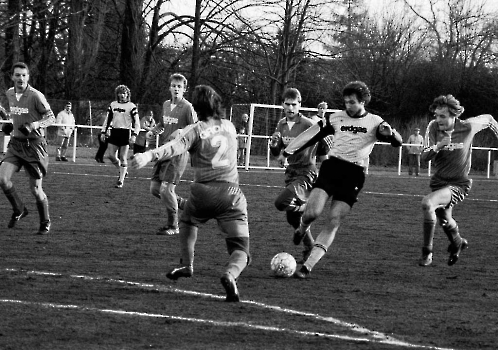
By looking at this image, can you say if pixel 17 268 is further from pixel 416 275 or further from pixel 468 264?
pixel 468 264

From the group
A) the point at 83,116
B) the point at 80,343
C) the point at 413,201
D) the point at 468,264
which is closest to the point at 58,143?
the point at 83,116

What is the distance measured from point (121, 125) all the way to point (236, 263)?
12.2 m

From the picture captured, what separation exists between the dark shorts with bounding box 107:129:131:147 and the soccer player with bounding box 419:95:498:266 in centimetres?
1008

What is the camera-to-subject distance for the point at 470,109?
46781 millimetres

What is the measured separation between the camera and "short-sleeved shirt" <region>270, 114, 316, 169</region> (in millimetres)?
10023

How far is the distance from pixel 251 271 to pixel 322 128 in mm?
1495

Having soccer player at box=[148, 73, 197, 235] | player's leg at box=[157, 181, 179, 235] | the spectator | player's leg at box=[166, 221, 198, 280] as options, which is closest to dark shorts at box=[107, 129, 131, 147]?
soccer player at box=[148, 73, 197, 235]

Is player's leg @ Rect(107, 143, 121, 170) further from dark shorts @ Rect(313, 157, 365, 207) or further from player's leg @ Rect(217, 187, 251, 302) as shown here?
player's leg @ Rect(217, 187, 251, 302)

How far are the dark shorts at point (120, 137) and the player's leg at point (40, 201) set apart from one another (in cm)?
785

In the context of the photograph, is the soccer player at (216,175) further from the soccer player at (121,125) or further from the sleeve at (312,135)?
the soccer player at (121,125)

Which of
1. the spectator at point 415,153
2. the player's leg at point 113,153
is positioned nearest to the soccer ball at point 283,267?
the player's leg at point 113,153

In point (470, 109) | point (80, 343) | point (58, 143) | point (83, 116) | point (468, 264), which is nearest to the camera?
point (80, 343)

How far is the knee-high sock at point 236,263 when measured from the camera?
7.09m

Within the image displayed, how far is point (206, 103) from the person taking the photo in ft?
23.4
